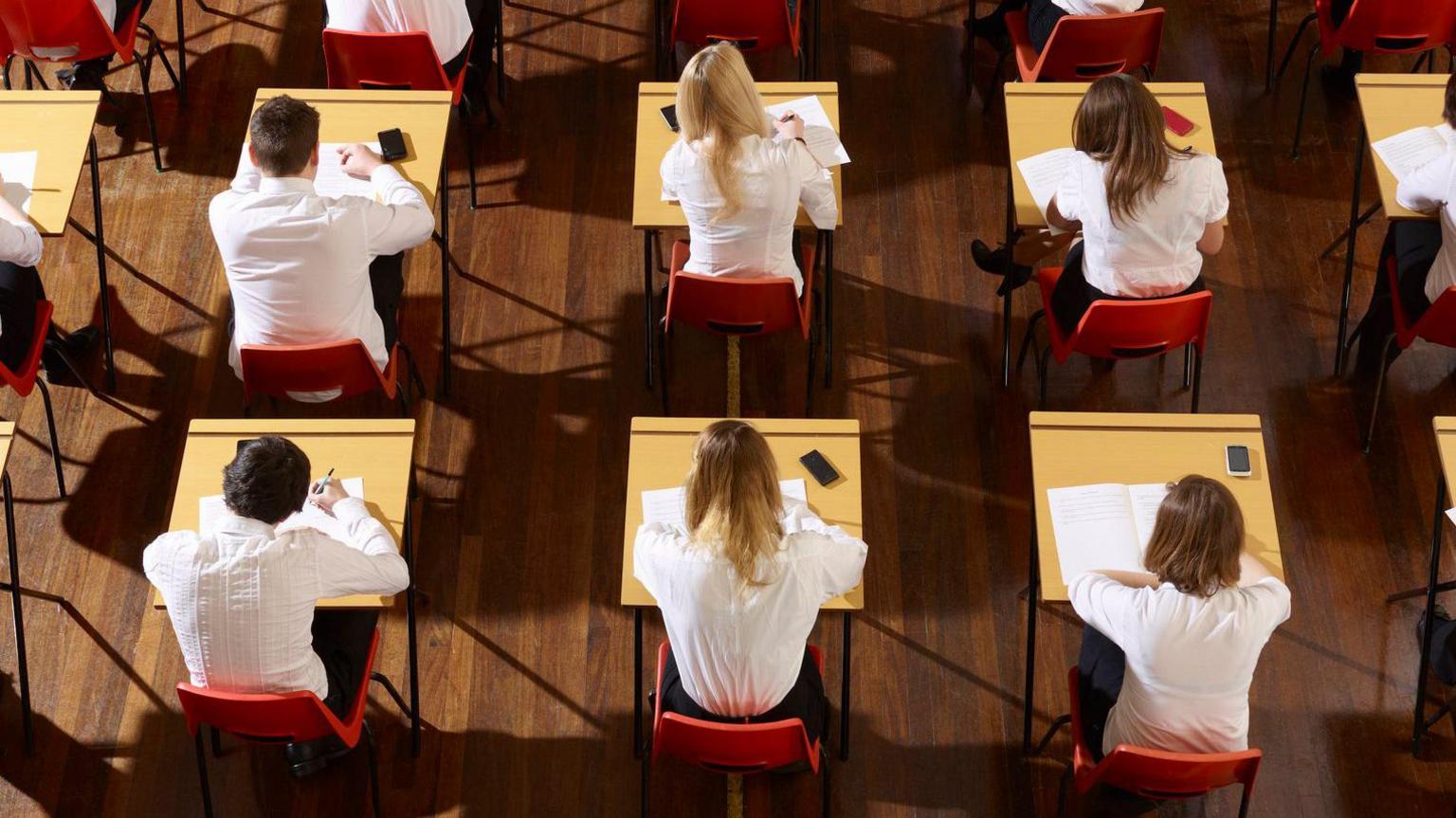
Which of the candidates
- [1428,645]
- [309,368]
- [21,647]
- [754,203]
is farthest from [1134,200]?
[21,647]

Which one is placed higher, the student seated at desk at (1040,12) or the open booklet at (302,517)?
the student seated at desk at (1040,12)

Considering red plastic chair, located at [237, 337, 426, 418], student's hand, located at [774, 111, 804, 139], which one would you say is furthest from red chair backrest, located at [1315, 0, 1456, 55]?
red plastic chair, located at [237, 337, 426, 418]

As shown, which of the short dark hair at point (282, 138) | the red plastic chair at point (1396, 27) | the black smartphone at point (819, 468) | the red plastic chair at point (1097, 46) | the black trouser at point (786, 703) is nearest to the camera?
the black trouser at point (786, 703)

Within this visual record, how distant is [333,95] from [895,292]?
6.84ft

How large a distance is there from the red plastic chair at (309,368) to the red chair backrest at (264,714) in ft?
3.38

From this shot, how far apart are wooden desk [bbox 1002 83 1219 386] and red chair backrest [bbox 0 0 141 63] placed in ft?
10.5

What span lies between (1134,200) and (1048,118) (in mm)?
804

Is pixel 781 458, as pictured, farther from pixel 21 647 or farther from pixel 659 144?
pixel 21 647

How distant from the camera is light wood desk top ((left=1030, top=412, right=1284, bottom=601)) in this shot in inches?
162

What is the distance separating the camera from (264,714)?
3.84 metres

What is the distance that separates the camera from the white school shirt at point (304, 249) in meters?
4.31

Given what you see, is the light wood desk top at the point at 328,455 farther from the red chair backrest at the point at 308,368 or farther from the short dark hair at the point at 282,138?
the short dark hair at the point at 282,138

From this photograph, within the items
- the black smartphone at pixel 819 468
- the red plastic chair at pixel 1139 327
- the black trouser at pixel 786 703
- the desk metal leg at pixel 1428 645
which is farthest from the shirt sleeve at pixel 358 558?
the desk metal leg at pixel 1428 645

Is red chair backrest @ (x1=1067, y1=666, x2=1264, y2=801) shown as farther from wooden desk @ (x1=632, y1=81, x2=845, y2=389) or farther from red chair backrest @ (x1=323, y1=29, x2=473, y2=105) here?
red chair backrest @ (x1=323, y1=29, x2=473, y2=105)
